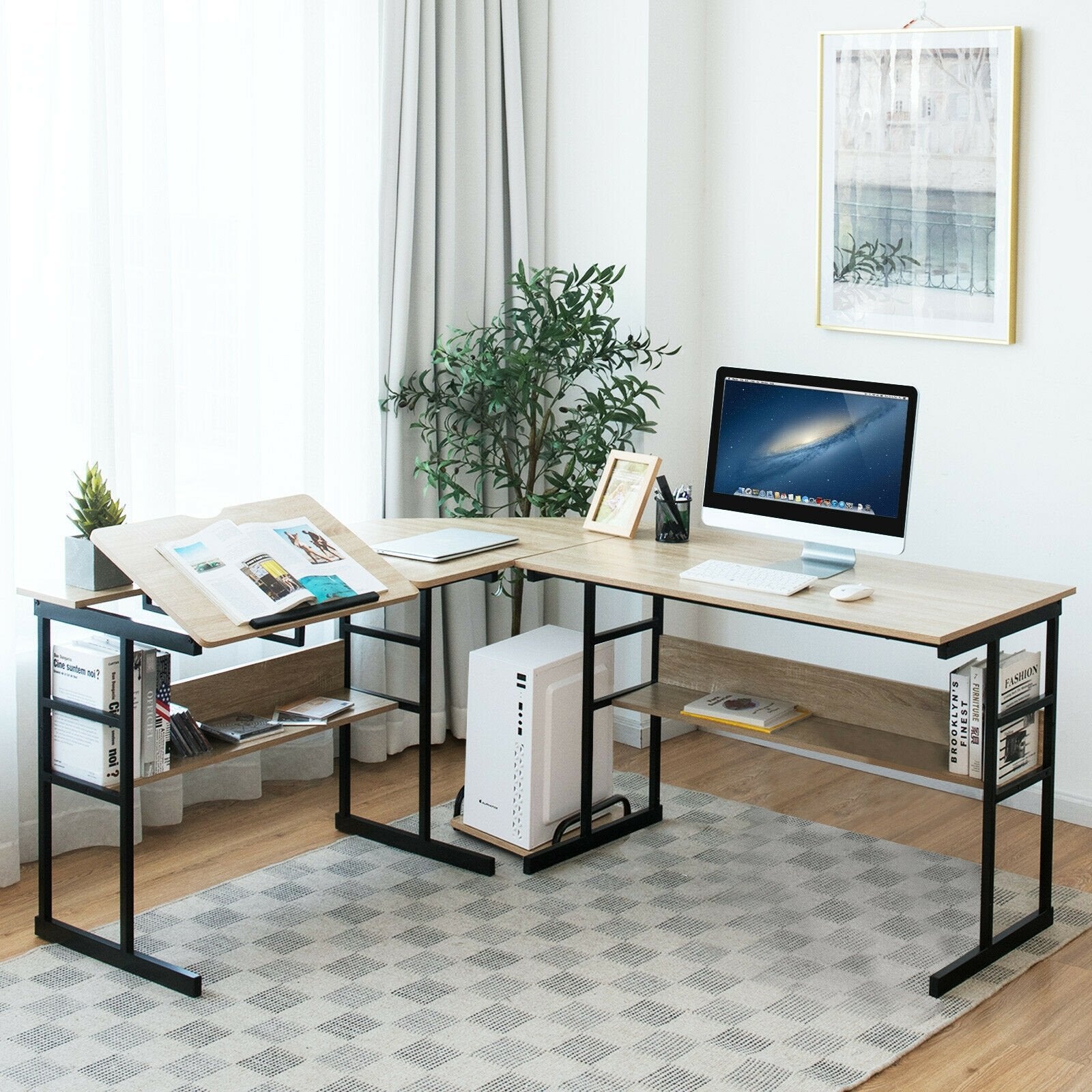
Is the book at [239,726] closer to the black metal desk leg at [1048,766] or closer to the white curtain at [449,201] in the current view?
the white curtain at [449,201]

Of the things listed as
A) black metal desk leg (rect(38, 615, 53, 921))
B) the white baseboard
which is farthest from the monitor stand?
black metal desk leg (rect(38, 615, 53, 921))

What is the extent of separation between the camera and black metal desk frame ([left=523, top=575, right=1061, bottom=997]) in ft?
9.80

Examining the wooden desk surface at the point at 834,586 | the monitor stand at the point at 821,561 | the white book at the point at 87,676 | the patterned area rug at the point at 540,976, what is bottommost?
the patterned area rug at the point at 540,976

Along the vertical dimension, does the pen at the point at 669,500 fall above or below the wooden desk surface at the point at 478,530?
above

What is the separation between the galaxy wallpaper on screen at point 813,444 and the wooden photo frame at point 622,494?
0.25 m

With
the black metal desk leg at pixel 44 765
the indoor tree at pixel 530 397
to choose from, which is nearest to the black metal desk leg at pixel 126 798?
the black metal desk leg at pixel 44 765

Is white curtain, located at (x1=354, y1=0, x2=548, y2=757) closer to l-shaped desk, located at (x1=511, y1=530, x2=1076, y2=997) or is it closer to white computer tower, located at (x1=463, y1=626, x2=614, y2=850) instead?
white computer tower, located at (x1=463, y1=626, x2=614, y2=850)

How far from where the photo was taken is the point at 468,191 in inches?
172

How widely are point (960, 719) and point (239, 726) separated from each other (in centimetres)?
→ 156

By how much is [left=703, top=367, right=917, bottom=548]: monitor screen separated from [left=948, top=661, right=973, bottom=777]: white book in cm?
33

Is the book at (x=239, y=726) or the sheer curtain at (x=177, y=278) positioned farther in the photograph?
the sheer curtain at (x=177, y=278)

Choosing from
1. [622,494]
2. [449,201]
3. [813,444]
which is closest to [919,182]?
[813,444]

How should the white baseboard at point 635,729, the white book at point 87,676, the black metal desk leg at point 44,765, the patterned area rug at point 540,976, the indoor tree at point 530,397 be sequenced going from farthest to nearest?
the white baseboard at point 635,729, the indoor tree at point 530,397, the black metal desk leg at point 44,765, the white book at point 87,676, the patterned area rug at point 540,976

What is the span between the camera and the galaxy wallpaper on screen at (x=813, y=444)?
127 inches
